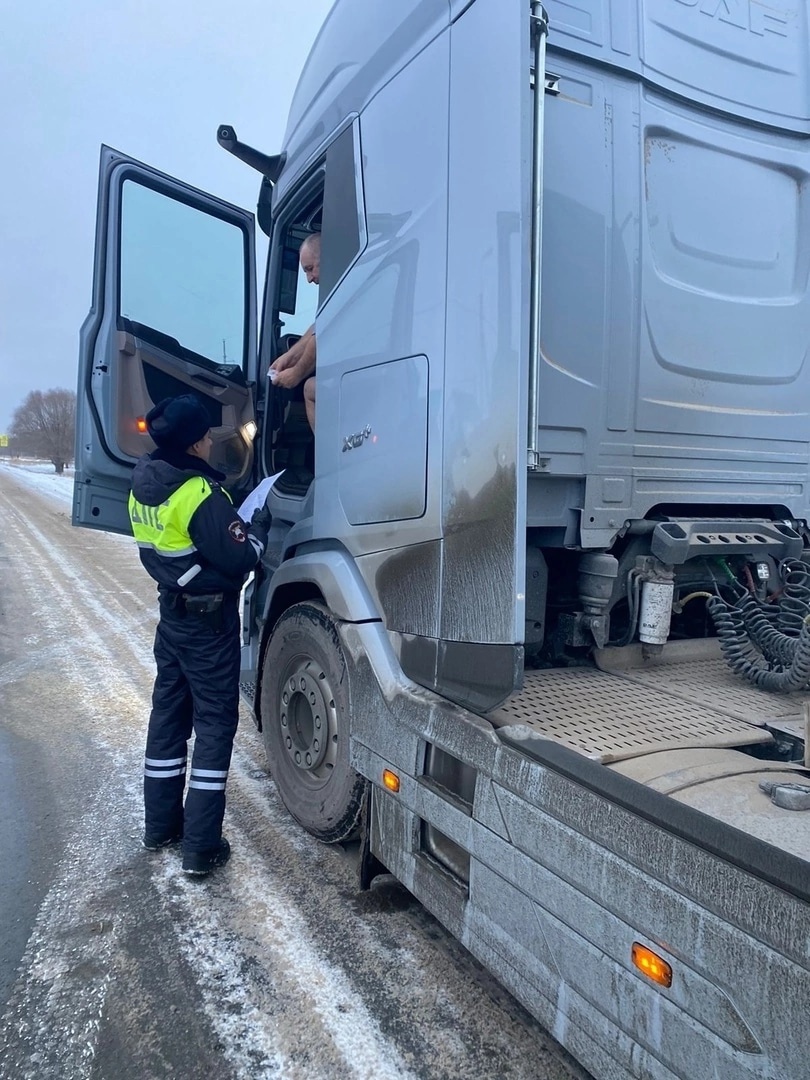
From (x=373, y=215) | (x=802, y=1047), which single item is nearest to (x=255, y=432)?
(x=373, y=215)

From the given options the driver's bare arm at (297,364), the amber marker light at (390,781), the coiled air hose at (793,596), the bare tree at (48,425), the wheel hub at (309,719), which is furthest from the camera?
the bare tree at (48,425)

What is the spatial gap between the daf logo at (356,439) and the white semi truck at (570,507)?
0.02m

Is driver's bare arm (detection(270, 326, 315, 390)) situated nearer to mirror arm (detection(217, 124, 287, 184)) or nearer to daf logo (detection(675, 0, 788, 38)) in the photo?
mirror arm (detection(217, 124, 287, 184))

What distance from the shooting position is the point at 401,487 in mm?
2461

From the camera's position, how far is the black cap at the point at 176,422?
3.06 meters

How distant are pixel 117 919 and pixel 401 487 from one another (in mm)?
1876

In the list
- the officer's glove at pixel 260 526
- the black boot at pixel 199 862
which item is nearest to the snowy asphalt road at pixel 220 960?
the black boot at pixel 199 862

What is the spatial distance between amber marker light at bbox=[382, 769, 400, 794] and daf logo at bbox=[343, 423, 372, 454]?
3.72 feet

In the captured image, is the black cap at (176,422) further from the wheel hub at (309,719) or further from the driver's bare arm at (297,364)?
the wheel hub at (309,719)

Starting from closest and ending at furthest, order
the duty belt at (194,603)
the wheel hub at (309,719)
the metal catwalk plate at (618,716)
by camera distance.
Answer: the metal catwalk plate at (618,716), the wheel hub at (309,719), the duty belt at (194,603)

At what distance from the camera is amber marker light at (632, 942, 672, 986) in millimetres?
1466

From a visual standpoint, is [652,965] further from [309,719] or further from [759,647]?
[309,719]

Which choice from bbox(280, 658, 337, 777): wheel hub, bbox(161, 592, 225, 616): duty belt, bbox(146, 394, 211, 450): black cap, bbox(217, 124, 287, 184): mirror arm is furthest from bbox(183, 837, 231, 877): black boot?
bbox(217, 124, 287, 184): mirror arm

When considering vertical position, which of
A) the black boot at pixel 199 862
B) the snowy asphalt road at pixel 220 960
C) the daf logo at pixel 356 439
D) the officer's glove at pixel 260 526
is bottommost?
the snowy asphalt road at pixel 220 960
